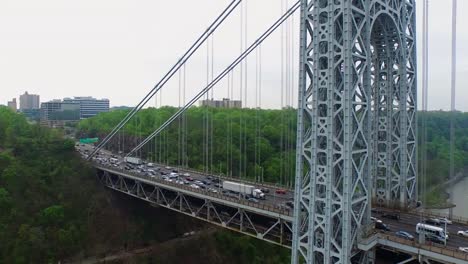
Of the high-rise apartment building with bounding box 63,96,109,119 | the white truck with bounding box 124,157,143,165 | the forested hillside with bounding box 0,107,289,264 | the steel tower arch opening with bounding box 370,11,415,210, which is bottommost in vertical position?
the forested hillside with bounding box 0,107,289,264

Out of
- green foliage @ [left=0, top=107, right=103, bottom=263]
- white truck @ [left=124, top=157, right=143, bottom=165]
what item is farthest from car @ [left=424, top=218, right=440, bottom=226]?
white truck @ [left=124, top=157, right=143, bottom=165]

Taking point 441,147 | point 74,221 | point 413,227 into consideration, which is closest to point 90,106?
point 74,221

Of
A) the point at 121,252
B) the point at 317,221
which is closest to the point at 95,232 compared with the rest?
the point at 121,252

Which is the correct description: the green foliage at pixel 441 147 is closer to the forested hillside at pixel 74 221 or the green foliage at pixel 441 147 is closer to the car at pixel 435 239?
the forested hillside at pixel 74 221

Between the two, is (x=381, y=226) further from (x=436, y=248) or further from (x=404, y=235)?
(x=436, y=248)

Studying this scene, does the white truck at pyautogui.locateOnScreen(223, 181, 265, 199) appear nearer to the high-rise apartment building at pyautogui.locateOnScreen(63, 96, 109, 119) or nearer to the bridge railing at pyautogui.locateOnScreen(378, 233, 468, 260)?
the bridge railing at pyautogui.locateOnScreen(378, 233, 468, 260)

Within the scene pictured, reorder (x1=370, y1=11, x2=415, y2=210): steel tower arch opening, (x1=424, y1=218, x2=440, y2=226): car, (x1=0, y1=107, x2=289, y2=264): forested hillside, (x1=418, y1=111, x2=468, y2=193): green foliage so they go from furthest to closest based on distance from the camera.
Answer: (x1=418, y1=111, x2=468, y2=193): green foliage < (x1=0, y1=107, x2=289, y2=264): forested hillside < (x1=370, y1=11, x2=415, y2=210): steel tower arch opening < (x1=424, y1=218, x2=440, y2=226): car

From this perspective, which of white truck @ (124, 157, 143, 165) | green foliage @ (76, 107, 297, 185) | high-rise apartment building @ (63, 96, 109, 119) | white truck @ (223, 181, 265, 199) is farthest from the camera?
high-rise apartment building @ (63, 96, 109, 119)
